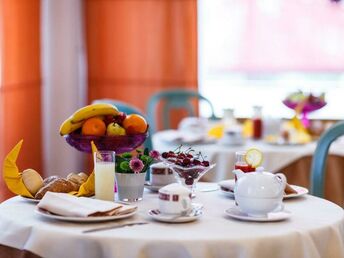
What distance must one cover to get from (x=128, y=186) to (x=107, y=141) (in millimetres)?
177

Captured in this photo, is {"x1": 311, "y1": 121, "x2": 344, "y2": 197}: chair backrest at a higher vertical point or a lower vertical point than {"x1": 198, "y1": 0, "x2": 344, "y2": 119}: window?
lower

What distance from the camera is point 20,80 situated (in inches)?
171

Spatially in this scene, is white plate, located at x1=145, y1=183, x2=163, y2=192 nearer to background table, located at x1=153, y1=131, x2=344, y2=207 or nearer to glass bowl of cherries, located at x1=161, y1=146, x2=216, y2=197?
glass bowl of cherries, located at x1=161, y1=146, x2=216, y2=197

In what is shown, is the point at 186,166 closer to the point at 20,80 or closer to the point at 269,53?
the point at 20,80

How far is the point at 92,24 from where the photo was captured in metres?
5.27

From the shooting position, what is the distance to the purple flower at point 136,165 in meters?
2.07

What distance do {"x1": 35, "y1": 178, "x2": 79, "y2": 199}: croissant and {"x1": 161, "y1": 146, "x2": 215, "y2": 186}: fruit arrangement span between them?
0.30 metres

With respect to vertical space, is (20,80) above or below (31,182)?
above

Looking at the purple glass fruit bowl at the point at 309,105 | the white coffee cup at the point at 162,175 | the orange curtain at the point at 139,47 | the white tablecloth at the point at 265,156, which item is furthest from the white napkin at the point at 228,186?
the orange curtain at the point at 139,47

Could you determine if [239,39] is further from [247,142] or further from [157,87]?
[247,142]

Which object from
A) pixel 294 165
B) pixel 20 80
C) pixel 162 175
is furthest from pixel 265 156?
pixel 20 80

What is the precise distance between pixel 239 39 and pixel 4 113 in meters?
2.07

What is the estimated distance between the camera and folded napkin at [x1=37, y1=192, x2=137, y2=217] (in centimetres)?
181

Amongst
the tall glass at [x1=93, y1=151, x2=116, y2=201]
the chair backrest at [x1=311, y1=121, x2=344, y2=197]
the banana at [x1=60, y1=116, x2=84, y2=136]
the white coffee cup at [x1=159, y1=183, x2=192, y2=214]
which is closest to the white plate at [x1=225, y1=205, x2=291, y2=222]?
the white coffee cup at [x1=159, y1=183, x2=192, y2=214]
